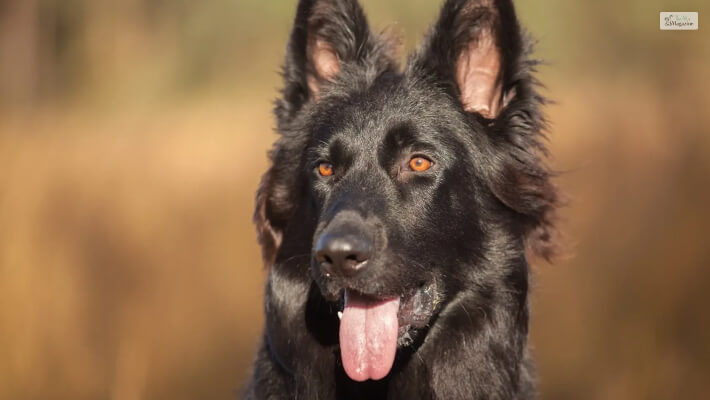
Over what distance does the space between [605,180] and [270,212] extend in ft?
18.0

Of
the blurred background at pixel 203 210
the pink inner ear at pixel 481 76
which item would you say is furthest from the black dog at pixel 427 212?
the blurred background at pixel 203 210

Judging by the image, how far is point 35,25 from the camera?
8.40m

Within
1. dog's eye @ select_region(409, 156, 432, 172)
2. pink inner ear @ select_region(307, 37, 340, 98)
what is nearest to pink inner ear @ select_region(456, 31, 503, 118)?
dog's eye @ select_region(409, 156, 432, 172)

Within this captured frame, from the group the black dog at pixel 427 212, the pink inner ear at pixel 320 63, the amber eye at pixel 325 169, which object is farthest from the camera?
the pink inner ear at pixel 320 63

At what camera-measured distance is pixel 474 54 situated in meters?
3.90

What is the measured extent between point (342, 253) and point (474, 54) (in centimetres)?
142

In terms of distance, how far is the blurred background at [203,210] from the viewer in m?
7.50

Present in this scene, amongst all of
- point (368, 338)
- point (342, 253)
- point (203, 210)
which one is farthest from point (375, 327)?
point (203, 210)

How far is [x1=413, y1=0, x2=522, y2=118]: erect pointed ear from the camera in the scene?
3.76 m

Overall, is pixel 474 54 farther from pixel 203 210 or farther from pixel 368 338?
pixel 203 210

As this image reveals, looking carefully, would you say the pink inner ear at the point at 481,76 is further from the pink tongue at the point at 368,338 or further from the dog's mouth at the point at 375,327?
the pink tongue at the point at 368,338

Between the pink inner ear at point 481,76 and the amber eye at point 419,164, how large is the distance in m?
0.45

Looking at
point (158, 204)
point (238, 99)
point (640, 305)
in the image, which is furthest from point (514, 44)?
point (238, 99)

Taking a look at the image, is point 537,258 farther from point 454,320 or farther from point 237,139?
point 237,139
